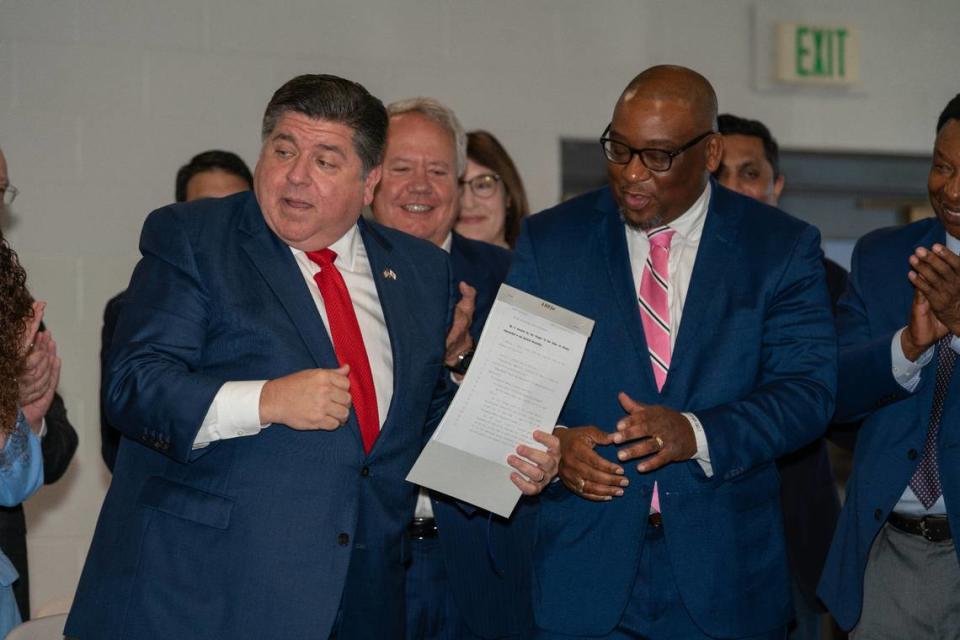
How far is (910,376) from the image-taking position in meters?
2.79

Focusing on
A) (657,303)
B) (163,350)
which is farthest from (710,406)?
(163,350)

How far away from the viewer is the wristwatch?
2.96 metres

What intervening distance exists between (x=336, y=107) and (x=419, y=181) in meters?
1.00

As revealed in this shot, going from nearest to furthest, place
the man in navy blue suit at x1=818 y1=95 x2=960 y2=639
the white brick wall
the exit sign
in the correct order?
the man in navy blue suit at x1=818 y1=95 x2=960 y2=639, the white brick wall, the exit sign

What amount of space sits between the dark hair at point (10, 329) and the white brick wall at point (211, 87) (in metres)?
2.26

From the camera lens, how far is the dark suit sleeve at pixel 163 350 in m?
2.25

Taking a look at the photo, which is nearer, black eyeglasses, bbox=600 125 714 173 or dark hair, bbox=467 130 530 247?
black eyeglasses, bbox=600 125 714 173

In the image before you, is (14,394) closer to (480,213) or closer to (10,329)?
(10,329)

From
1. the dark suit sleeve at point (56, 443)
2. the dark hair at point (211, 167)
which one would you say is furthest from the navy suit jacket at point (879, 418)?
the dark hair at point (211, 167)

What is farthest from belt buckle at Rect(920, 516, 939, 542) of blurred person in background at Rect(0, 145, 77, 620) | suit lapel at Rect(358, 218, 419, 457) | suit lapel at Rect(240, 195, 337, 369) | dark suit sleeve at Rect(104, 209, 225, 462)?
blurred person in background at Rect(0, 145, 77, 620)

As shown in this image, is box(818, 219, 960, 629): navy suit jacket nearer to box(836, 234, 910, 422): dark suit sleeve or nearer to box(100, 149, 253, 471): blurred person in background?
box(836, 234, 910, 422): dark suit sleeve

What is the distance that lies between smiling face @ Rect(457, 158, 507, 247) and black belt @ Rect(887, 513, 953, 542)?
180 cm

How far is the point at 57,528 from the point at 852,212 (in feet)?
13.2

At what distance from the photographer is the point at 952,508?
8.92ft
